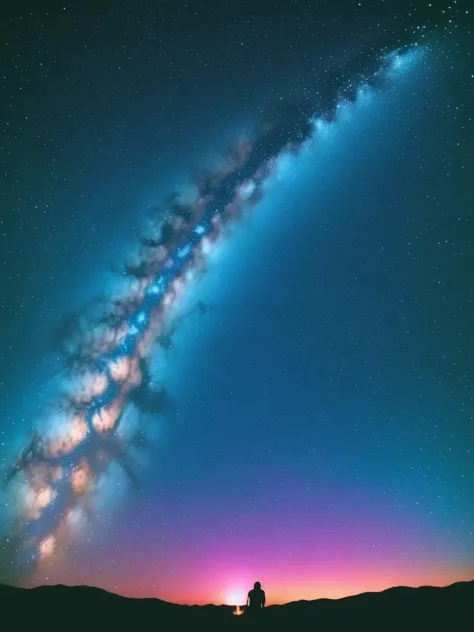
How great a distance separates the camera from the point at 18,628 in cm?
1209

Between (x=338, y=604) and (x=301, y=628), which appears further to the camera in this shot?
(x=338, y=604)

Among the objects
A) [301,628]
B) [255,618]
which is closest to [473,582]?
[301,628]

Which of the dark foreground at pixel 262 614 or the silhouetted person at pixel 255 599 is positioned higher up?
the silhouetted person at pixel 255 599

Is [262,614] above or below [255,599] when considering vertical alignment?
below

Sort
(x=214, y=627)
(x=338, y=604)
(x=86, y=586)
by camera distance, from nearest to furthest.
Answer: (x=214, y=627)
(x=338, y=604)
(x=86, y=586)

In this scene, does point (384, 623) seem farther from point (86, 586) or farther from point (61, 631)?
point (86, 586)

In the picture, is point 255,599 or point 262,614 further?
point 262,614

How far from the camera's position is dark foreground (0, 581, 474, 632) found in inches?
457

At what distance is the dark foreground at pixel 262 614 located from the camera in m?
11.6

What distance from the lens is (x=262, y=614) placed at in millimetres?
12312

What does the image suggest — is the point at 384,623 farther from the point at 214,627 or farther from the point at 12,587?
the point at 12,587

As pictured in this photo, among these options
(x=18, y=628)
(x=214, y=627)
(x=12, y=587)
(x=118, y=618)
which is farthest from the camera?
(x=12, y=587)

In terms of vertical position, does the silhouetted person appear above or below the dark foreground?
above

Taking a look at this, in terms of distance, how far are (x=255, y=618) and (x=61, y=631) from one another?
18.4 ft
